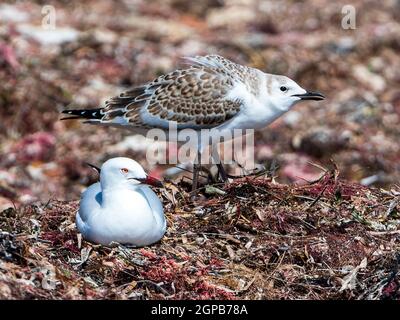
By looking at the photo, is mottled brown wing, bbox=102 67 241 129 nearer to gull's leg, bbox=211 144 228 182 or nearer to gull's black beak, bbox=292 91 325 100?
gull's leg, bbox=211 144 228 182

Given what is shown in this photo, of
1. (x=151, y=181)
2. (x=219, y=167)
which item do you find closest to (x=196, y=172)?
(x=219, y=167)

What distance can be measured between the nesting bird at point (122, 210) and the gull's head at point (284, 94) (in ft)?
5.47

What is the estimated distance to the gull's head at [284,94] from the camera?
7250 mm

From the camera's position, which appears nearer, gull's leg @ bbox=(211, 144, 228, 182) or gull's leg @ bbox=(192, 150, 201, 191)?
gull's leg @ bbox=(192, 150, 201, 191)

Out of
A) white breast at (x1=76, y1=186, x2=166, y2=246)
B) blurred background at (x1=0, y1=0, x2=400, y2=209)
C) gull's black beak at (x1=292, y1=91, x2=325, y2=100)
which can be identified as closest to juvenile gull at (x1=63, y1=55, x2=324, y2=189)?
gull's black beak at (x1=292, y1=91, x2=325, y2=100)

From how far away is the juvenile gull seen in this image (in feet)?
23.8

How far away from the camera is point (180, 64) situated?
10594 mm

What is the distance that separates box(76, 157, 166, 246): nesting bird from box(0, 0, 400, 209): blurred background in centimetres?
271

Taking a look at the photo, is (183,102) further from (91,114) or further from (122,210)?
(122,210)

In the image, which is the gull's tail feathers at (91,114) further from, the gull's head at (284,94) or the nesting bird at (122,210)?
the nesting bird at (122,210)

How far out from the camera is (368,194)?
688 cm

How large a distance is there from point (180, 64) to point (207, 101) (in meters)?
3.27

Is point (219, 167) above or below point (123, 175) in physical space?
below
